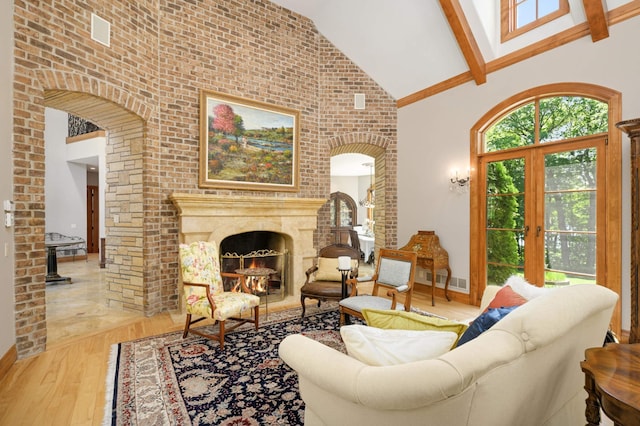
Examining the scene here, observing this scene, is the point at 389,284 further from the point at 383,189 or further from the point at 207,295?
the point at 383,189

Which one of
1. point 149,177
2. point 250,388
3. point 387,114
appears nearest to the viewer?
point 250,388

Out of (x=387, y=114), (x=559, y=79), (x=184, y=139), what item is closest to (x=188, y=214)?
(x=184, y=139)

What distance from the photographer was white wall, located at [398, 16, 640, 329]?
3.53 m

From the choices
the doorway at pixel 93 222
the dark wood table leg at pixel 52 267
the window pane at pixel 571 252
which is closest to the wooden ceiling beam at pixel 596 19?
the window pane at pixel 571 252

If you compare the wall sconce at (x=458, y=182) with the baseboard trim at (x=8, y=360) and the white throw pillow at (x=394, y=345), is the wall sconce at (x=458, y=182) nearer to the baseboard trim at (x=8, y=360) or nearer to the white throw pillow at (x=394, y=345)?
the white throw pillow at (x=394, y=345)

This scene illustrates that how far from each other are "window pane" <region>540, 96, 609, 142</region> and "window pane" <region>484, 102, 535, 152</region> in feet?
0.48

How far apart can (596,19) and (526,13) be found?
104 centimetres

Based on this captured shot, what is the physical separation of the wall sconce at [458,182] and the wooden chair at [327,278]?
191cm

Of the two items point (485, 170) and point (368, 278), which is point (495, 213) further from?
point (368, 278)

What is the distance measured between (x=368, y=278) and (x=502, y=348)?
280 cm

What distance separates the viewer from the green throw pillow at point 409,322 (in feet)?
5.22

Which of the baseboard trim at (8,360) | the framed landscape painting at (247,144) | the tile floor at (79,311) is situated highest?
the framed landscape painting at (247,144)

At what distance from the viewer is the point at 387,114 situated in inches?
242

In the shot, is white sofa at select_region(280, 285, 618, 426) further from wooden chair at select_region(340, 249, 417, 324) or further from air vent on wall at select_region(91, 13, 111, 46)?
air vent on wall at select_region(91, 13, 111, 46)
